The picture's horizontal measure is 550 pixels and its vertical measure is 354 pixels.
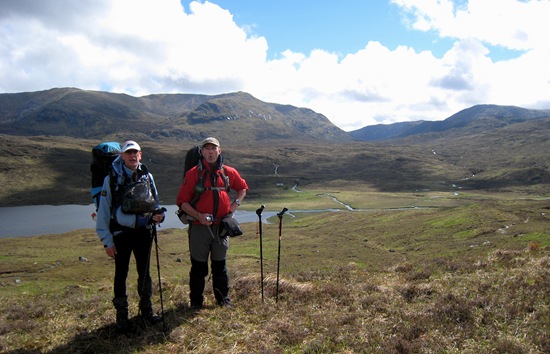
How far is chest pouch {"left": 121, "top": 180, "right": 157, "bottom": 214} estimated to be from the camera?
746cm

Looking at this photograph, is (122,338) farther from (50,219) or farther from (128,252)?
(50,219)

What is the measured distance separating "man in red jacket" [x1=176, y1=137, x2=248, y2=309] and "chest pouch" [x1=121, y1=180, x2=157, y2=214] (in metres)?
0.92

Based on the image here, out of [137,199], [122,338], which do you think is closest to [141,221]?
[137,199]

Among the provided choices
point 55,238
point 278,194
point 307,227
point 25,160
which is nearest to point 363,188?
point 278,194

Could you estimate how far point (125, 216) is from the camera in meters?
7.59

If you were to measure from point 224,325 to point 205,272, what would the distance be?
56.0 inches

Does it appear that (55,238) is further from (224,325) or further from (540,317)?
(540,317)

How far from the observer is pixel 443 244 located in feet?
128

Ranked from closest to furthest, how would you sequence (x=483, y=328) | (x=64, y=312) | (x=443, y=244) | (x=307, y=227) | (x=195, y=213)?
(x=483, y=328) → (x=195, y=213) → (x=64, y=312) → (x=443, y=244) → (x=307, y=227)

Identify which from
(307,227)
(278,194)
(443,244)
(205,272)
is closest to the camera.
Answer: (205,272)

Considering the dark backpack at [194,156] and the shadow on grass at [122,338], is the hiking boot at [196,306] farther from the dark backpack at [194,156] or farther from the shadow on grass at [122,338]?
the dark backpack at [194,156]

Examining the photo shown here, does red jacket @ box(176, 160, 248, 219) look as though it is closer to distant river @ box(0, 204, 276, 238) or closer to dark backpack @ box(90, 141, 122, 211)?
dark backpack @ box(90, 141, 122, 211)

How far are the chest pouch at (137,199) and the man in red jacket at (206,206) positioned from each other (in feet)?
3.03

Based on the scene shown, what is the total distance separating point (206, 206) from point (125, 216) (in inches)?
69.0
